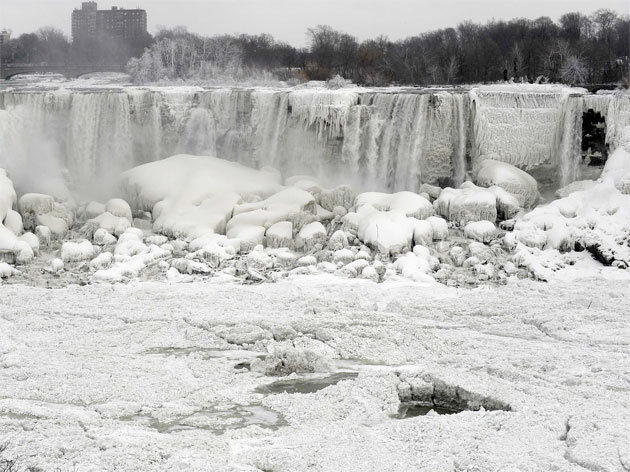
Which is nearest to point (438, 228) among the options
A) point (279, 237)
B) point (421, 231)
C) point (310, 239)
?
point (421, 231)

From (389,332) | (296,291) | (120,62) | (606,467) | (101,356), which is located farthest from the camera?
(120,62)

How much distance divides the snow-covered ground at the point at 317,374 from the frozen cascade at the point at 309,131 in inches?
211

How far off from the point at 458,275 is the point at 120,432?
7851 millimetres

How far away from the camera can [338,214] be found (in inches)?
664

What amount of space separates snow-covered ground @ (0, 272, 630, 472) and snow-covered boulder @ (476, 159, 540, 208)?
147 inches

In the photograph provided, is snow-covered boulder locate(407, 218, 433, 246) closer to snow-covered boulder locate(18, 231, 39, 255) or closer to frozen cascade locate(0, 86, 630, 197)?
frozen cascade locate(0, 86, 630, 197)

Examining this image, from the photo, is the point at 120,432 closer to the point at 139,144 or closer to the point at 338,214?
the point at 338,214

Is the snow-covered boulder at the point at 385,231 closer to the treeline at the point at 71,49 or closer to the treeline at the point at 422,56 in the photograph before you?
the treeline at the point at 422,56

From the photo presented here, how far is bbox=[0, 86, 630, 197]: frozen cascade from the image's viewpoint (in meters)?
18.8

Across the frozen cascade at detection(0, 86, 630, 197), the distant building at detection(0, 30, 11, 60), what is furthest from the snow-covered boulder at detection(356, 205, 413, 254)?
the distant building at detection(0, 30, 11, 60)

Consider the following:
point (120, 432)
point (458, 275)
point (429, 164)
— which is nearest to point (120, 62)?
point (429, 164)

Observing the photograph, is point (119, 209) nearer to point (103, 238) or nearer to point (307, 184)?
point (103, 238)

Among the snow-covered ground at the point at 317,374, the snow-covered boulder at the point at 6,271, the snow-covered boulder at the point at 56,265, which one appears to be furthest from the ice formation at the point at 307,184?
the snow-covered ground at the point at 317,374

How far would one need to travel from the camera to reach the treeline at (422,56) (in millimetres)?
35656
